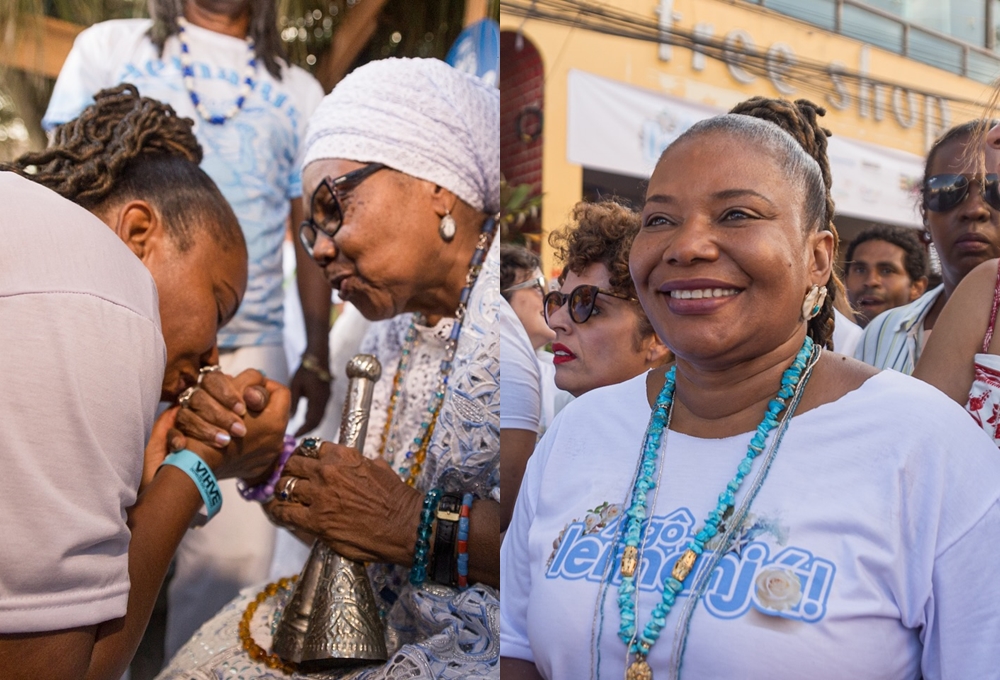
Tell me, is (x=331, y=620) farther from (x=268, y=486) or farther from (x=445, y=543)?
(x=268, y=486)

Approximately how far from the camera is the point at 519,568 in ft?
5.03

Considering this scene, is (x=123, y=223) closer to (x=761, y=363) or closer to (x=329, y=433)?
(x=329, y=433)

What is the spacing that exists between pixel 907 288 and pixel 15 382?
4.52ft

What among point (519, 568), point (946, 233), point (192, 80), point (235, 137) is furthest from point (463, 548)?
point (192, 80)

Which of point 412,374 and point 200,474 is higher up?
point 412,374

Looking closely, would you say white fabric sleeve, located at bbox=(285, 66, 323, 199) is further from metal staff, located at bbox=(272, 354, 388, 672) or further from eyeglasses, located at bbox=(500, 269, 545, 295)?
metal staff, located at bbox=(272, 354, 388, 672)

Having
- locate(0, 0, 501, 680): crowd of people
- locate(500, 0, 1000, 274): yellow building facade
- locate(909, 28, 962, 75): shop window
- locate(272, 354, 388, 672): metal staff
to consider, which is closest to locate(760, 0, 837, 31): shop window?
locate(500, 0, 1000, 274): yellow building facade

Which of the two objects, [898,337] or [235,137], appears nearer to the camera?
[898,337]

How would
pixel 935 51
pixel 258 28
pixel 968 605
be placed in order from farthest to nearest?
pixel 258 28 < pixel 935 51 < pixel 968 605

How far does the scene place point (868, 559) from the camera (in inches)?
47.2

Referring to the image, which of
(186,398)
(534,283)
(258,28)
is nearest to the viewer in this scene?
(534,283)

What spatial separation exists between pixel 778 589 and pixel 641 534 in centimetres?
22

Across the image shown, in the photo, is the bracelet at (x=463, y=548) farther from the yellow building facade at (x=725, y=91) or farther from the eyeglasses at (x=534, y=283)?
the yellow building facade at (x=725, y=91)

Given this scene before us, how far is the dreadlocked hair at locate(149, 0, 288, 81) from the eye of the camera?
2135 mm
